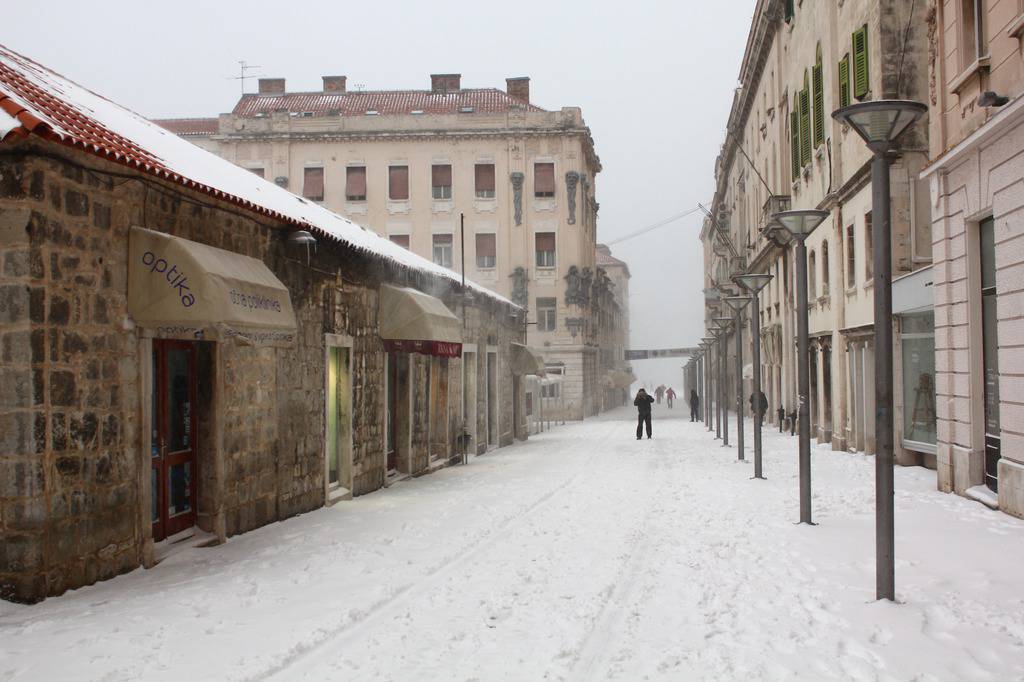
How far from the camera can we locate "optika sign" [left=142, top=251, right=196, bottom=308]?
8000 millimetres

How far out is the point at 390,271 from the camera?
51.4ft

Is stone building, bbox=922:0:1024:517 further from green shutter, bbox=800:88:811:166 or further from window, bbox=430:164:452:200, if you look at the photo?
window, bbox=430:164:452:200

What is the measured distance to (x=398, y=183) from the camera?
47.4 m

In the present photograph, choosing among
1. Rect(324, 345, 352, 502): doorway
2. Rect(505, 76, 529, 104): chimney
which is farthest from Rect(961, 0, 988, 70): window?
Rect(505, 76, 529, 104): chimney

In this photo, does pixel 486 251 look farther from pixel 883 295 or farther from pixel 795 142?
pixel 883 295

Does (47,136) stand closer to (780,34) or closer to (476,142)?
(780,34)

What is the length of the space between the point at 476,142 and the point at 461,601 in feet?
137

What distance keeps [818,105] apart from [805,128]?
1.93 m

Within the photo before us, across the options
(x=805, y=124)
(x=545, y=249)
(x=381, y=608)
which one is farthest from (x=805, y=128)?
(x=545, y=249)

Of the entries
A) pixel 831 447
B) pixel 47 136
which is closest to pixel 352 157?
pixel 831 447

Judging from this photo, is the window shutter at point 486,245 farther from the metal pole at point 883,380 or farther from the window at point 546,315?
the metal pole at point 883,380

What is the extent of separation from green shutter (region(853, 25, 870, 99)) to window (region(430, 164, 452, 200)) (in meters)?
29.5

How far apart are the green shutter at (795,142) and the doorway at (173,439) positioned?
21.5 m

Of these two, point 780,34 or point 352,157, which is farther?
point 352,157
